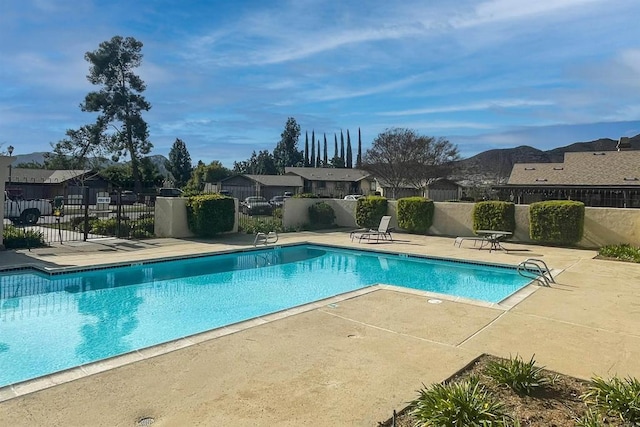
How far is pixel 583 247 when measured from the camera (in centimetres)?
1481

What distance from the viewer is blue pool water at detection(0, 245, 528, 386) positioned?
6031 millimetres

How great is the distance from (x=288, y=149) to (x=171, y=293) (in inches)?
2856

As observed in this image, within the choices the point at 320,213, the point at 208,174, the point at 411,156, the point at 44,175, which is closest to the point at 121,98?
the point at 44,175

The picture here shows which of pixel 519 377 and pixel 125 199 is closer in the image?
pixel 519 377

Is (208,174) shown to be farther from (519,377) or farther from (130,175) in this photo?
(519,377)

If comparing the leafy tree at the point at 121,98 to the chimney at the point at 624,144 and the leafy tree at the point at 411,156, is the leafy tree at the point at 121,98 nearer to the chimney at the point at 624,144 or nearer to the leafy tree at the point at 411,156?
the leafy tree at the point at 411,156

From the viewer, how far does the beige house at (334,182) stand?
186 ft

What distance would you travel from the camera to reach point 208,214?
52.2 feet

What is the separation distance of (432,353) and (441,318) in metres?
1.54

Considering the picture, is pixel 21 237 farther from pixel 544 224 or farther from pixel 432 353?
pixel 544 224

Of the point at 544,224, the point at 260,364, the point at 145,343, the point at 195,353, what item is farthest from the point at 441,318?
the point at 544,224

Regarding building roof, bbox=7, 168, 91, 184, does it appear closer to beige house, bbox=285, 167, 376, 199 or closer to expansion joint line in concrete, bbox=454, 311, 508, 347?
beige house, bbox=285, 167, 376, 199

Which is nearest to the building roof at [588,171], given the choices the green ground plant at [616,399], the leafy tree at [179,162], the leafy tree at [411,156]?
the leafy tree at [411,156]

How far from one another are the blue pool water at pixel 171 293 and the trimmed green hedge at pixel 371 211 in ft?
17.8
